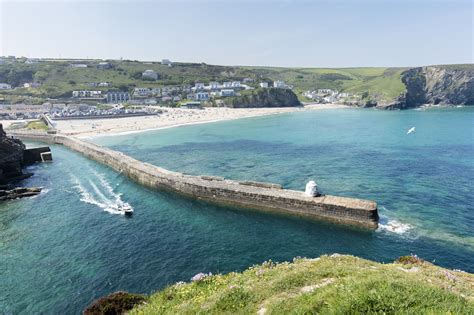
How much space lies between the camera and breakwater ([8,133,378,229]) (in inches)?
1257

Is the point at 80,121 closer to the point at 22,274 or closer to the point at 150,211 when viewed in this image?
the point at 150,211

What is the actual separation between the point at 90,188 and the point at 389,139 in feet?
224

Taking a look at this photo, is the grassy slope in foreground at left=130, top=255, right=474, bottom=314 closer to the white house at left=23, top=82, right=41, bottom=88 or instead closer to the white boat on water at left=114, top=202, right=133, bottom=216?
the white boat on water at left=114, top=202, right=133, bottom=216

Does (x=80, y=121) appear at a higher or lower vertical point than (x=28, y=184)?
higher

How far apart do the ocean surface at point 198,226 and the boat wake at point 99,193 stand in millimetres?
146

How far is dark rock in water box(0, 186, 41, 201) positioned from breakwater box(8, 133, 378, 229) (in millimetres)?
12695

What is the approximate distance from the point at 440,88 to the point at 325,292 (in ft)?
673

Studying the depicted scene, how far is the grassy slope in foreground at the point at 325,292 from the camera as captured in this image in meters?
8.84

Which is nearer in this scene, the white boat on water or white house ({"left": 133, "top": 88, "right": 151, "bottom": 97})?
the white boat on water

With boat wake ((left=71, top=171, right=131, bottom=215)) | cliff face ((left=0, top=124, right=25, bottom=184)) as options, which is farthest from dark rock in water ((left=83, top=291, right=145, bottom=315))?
cliff face ((left=0, top=124, right=25, bottom=184))

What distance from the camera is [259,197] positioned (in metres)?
37.3

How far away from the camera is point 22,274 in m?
23.9

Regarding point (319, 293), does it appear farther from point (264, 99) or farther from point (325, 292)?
point (264, 99)

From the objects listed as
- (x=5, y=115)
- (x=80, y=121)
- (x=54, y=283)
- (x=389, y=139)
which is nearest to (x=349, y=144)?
(x=389, y=139)
